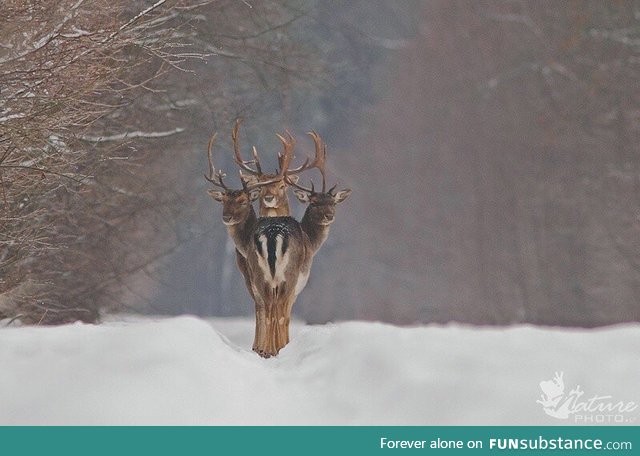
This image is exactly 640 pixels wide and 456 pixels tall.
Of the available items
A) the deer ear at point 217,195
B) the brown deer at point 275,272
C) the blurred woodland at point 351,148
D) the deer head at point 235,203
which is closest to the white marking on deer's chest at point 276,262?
the brown deer at point 275,272

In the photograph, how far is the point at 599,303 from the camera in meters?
38.4

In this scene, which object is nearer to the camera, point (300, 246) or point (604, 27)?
point (300, 246)

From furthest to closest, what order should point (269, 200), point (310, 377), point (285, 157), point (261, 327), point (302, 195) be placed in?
point (285, 157), point (302, 195), point (269, 200), point (261, 327), point (310, 377)

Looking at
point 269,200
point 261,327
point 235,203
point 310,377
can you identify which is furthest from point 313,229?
point 310,377

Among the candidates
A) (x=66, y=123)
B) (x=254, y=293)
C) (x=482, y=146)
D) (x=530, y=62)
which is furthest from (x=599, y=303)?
(x=66, y=123)

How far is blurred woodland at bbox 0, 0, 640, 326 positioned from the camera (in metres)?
13.5

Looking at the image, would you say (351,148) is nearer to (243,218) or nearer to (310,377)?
(243,218)

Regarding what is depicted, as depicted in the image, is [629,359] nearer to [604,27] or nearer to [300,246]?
[300,246]

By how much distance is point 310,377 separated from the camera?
10.2 m

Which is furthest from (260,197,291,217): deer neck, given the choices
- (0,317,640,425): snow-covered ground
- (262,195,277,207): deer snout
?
(0,317,640,425): snow-covered ground

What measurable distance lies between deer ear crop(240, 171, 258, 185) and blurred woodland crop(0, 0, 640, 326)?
4.30ft

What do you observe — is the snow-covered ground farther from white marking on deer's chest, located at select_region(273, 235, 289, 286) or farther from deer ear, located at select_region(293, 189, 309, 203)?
deer ear, located at select_region(293, 189, 309, 203)

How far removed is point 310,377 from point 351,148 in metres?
46.4

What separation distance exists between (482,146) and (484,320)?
864 centimetres
